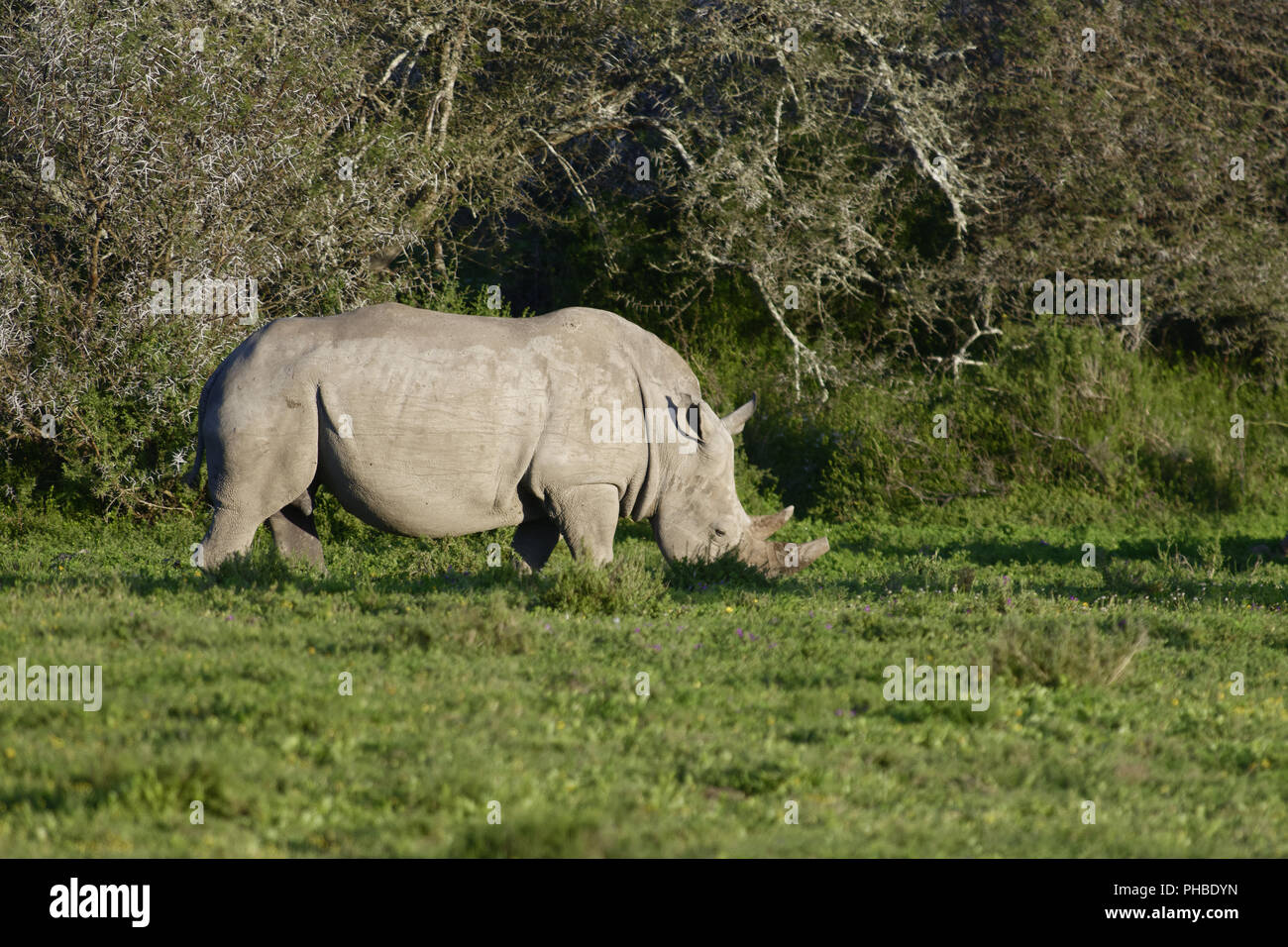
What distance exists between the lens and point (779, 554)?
10094 millimetres

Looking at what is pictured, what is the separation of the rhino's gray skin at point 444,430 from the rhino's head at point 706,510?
0.05ft

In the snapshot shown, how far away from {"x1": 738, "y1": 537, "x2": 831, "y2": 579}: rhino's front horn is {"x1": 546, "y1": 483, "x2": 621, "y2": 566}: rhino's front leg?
113 centimetres

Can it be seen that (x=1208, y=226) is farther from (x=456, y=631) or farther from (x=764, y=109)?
(x=456, y=631)

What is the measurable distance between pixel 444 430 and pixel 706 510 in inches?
79.4

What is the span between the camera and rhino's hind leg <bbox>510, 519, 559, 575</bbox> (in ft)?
33.4

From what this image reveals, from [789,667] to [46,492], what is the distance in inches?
359

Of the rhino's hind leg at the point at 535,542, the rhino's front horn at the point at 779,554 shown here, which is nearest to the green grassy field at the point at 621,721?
the rhino's front horn at the point at 779,554

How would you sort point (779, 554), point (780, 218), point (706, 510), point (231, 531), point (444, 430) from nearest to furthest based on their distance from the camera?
point (231, 531)
point (444, 430)
point (706, 510)
point (779, 554)
point (780, 218)

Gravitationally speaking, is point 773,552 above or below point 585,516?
below

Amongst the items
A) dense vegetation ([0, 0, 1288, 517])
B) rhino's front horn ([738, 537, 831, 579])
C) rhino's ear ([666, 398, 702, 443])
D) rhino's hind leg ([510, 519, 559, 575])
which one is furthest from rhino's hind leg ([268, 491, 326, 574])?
dense vegetation ([0, 0, 1288, 517])

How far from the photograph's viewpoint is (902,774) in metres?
5.41

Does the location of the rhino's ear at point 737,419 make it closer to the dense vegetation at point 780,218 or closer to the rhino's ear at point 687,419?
the rhino's ear at point 687,419

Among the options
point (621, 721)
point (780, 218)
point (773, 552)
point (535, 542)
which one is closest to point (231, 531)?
point (535, 542)

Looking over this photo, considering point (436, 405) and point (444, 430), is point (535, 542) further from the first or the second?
point (436, 405)
